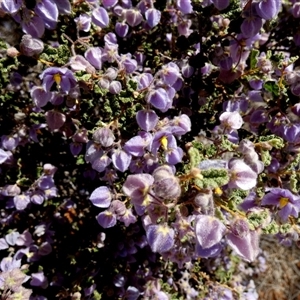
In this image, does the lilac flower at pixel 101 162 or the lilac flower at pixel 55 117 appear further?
the lilac flower at pixel 55 117

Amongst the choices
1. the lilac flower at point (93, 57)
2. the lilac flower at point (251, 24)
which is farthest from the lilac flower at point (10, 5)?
the lilac flower at point (251, 24)

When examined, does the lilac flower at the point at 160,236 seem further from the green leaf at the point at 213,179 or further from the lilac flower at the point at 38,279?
the lilac flower at the point at 38,279

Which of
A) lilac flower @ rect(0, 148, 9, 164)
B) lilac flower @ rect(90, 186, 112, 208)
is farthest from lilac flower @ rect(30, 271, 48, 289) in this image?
lilac flower @ rect(90, 186, 112, 208)

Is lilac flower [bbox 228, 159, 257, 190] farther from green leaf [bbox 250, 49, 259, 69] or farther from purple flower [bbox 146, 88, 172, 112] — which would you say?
green leaf [bbox 250, 49, 259, 69]

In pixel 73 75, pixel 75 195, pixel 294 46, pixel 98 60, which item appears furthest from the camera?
pixel 75 195

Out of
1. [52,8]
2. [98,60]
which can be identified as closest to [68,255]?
[98,60]

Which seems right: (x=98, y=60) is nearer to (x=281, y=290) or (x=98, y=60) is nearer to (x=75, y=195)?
(x=75, y=195)
